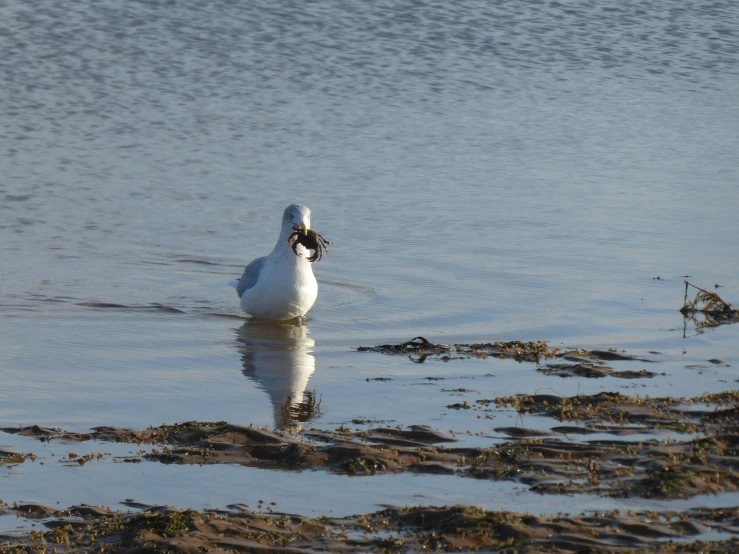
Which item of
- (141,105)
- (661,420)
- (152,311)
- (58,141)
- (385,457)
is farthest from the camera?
(141,105)

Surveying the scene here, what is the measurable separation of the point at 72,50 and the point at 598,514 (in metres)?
18.2

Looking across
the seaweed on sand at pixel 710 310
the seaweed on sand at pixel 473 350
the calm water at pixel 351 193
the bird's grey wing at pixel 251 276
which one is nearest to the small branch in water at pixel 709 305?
the seaweed on sand at pixel 710 310

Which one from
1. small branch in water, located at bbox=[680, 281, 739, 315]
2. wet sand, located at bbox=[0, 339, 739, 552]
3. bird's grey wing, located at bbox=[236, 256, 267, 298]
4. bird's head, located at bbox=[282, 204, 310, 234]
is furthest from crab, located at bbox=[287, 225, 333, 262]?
wet sand, located at bbox=[0, 339, 739, 552]

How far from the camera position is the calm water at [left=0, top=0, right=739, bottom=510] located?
8594 mm

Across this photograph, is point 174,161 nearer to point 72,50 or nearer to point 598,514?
point 72,50

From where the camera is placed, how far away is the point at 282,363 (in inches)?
357

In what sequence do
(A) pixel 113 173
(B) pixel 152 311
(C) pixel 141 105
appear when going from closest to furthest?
(B) pixel 152 311
(A) pixel 113 173
(C) pixel 141 105

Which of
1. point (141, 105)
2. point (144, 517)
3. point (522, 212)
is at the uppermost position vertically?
point (141, 105)

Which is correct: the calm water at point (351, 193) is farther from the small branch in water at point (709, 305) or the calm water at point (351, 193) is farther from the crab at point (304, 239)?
the crab at point (304, 239)

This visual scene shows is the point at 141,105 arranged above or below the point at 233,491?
above

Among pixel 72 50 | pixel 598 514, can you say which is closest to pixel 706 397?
pixel 598 514

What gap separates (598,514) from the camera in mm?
5480

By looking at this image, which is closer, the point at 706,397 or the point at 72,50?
the point at 706,397

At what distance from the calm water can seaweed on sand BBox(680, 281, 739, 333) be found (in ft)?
0.84
